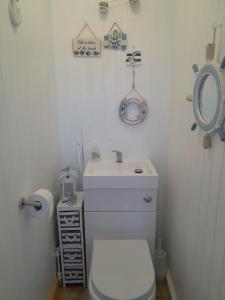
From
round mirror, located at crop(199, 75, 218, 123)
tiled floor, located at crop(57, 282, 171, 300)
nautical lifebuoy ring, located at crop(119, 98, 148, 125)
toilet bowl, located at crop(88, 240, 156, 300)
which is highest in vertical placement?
round mirror, located at crop(199, 75, 218, 123)

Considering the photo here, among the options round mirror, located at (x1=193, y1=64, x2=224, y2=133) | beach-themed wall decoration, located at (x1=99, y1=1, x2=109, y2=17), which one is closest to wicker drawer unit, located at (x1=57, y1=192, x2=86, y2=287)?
round mirror, located at (x1=193, y1=64, x2=224, y2=133)

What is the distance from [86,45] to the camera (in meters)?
1.82

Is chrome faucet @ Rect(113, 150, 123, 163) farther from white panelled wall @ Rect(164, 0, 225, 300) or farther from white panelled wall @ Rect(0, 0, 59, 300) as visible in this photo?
white panelled wall @ Rect(0, 0, 59, 300)

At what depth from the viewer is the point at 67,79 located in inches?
75.0

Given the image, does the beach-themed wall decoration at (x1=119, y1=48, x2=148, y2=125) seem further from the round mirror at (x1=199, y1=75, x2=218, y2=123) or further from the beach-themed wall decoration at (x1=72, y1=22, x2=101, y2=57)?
the round mirror at (x1=199, y1=75, x2=218, y2=123)

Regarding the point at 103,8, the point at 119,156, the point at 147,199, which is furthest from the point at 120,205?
the point at 103,8

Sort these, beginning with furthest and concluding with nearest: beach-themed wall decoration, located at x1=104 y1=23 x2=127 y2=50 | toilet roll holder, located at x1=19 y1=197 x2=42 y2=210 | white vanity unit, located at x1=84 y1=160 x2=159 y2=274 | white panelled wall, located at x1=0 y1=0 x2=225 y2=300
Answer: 1. beach-themed wall decoration, located at x1=104 y1=23 x2=127 y2=50
2. white vanity unit, located at x1=84 y1=160 x2=159 y2=274
3. toilet roll holder, located at x1=19 y1=197 x2=42 y2=210
4. white panelled wall, located at x1=0 y1=0 x2=225 y2=300

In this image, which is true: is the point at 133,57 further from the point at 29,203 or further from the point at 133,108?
the point at 29,203

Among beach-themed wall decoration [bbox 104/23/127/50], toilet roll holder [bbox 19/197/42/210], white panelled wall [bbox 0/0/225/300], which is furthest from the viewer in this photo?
beach-themed wall decoration [bbox 104/23/127/50]

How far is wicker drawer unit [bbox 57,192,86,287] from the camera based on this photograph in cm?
179

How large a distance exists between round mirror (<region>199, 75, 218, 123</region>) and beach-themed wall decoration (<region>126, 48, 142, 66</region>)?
85cm

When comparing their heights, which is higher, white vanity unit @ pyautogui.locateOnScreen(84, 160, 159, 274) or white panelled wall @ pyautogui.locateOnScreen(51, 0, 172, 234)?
white panelled wall @ pyautogui.locateOnScreen(51, 0, 172, 234)

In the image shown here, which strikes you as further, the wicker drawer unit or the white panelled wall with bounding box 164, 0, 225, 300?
the wicker drawer unit

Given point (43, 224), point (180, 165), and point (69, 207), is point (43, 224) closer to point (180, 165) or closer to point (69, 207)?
point (69, 207)
